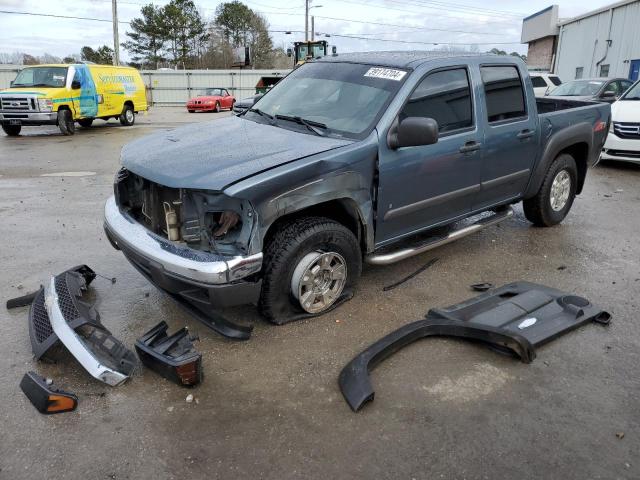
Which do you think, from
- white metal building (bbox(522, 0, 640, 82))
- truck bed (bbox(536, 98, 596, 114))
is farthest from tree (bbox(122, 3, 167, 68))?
truck bed (bbox(536, 98, 596, 114))

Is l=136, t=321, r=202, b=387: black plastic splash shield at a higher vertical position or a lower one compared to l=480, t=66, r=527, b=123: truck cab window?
lower

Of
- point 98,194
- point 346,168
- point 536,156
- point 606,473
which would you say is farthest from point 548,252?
point 98,194

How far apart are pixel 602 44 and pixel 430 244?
2775 centimetres

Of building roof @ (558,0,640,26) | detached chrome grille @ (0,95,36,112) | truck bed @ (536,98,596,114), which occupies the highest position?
building roof @ (558,0,640,26)

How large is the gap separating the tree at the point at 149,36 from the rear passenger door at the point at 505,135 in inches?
2385

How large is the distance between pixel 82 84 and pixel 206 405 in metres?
16.2

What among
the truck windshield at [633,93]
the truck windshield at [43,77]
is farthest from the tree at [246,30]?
the truck windshield at [633,93]

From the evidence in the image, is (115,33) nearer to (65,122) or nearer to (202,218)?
(65,122)

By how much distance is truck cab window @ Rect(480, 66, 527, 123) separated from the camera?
15.4ft

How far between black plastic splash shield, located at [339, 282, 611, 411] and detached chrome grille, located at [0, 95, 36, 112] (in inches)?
589

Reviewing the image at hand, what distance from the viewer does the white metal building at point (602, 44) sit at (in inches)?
918

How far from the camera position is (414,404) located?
2.92 metres

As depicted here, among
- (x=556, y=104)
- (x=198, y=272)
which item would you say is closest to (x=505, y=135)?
(x=556, y=104)

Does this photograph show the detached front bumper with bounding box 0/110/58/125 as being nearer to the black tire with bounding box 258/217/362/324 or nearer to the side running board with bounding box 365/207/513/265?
the side running board with bounding box 365/207/513/265
